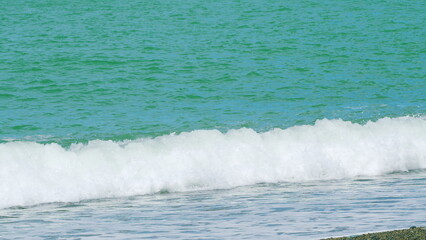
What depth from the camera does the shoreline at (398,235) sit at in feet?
22.9

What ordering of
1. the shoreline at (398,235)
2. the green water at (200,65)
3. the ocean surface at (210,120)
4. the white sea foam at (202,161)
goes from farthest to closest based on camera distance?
the green water at (200,65)
the white sea foam at (202,161)
the ocean surface at (210,120)
the shoreline at (398,235)

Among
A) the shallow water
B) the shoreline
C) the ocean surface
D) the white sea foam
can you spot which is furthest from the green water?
the shoreline

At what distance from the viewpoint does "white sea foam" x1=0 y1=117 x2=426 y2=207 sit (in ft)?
36.1

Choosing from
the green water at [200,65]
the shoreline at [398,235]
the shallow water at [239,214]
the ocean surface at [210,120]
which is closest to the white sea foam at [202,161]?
the ocean surface at [210,120]

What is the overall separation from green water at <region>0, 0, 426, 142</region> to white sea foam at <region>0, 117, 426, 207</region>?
7.30 ft

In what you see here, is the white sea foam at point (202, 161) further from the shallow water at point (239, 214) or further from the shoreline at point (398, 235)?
the shoreline at point (398, 235)

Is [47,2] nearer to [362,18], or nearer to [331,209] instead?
[362,18]

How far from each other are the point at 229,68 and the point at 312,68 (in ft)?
7.34

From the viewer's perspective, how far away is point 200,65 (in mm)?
22609

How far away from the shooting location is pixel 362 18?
102 ft

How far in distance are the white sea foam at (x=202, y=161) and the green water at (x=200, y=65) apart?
2225mm

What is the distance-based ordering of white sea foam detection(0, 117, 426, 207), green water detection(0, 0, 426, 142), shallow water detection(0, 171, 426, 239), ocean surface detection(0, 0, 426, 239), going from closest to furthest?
shallow water detection(0, 171, 426, 239)
ocean surface detection(0, 0, 426, 239)
white sea foam detection(0, 117, 426, 207)
green water detection(0, 0, 426, 142)

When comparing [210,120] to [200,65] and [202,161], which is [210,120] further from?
[200,65]

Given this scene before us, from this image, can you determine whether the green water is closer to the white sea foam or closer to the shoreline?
the white sea foam
